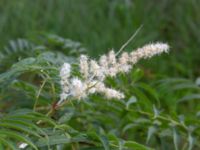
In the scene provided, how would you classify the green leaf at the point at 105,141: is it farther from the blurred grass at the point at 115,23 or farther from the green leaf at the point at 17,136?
the blurred grass at the point at 115,23

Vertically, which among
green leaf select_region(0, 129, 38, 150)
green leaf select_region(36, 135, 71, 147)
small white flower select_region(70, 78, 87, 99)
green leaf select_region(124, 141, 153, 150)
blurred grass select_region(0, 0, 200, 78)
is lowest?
green leaf select_region(0, 129, 38, 150)

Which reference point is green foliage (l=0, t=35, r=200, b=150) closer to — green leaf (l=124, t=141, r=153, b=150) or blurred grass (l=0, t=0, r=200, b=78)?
green leaf (l=124, t=141, r=153, b=150)

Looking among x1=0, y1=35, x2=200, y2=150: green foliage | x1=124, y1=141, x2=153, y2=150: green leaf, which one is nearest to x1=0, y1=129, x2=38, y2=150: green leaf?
x1=0, y1=35, x2=200, y2=150: green foliage

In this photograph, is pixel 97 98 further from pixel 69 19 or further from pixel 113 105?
pixel 69 19

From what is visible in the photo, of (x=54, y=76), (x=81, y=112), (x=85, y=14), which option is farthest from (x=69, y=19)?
(x=54, y=76)

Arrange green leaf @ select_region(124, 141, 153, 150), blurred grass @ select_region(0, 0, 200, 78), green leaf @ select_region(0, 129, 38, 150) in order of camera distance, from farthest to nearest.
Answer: blurred grass @ select_region(0, 0, 200, 78) < green leaf @ select_region(124, 141, 153, 150) < green leaf @ select_region(0, 129, 38, 150)

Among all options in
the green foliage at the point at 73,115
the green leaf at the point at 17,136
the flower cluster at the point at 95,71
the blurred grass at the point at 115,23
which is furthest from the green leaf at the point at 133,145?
the blurred grass at the point at 115,23

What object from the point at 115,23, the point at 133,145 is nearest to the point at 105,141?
the point at 133,145
